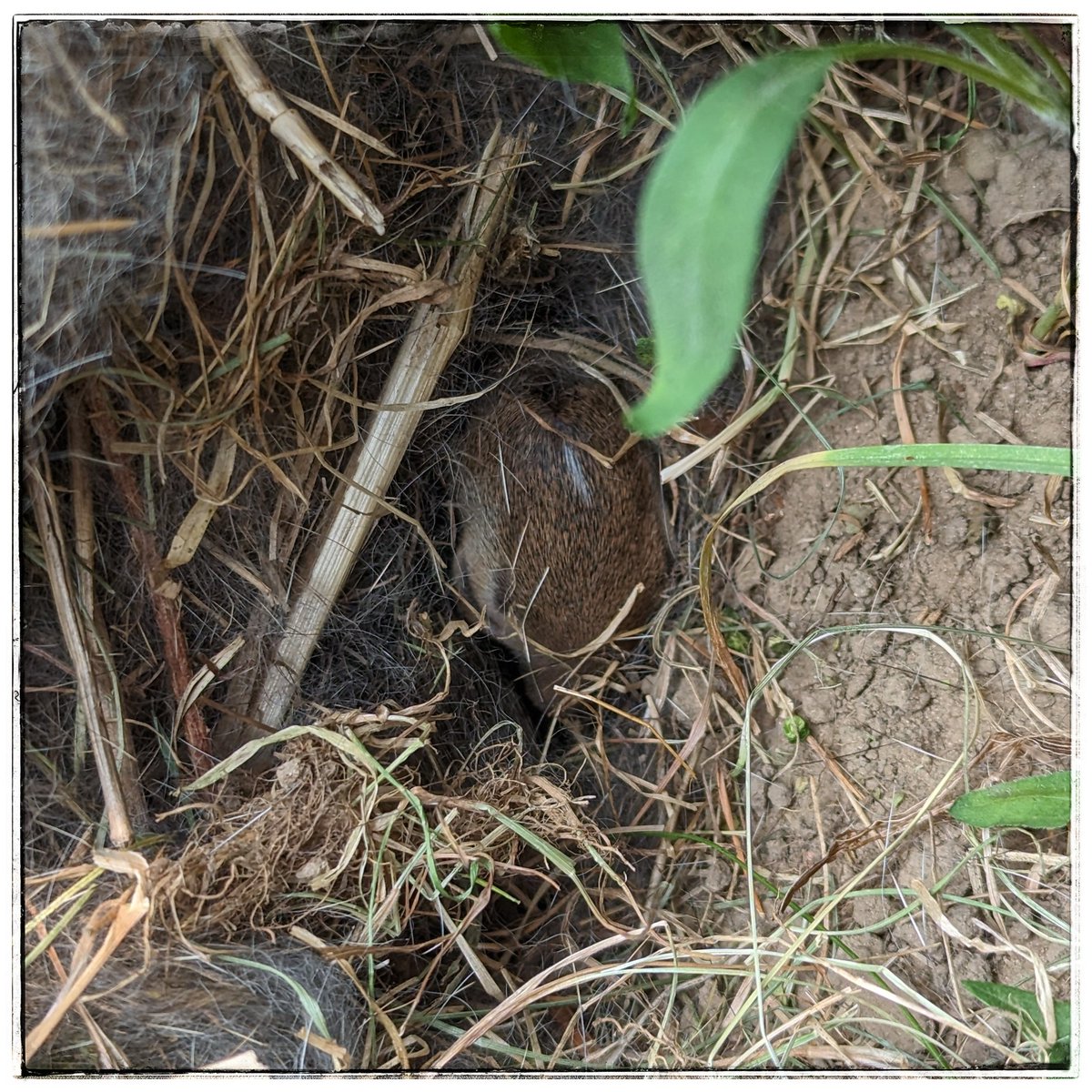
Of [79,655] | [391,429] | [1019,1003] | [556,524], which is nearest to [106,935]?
[79,655]

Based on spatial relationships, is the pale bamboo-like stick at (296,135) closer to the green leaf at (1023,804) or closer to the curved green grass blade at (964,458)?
the curved green grass blade at (964,458)

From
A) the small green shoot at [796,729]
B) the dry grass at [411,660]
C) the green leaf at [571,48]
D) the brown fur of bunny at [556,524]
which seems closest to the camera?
the green leaf at [571,48]

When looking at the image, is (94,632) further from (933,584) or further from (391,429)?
(933,584)

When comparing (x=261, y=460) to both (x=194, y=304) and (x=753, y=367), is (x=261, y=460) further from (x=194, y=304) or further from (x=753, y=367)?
(x=753, y=367)

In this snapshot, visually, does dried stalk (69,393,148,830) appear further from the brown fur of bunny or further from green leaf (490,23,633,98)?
green leaf (490,23,633,98)

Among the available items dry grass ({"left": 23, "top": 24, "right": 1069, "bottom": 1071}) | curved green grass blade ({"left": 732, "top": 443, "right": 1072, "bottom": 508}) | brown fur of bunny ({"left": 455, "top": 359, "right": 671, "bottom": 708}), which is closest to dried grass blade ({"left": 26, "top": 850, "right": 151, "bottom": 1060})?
dry grass ({"left": 23, "top": 24, "right": 1069, "bottom": 1071})

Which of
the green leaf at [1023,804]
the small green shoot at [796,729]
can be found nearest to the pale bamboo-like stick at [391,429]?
the small green shoot at [796,729]
